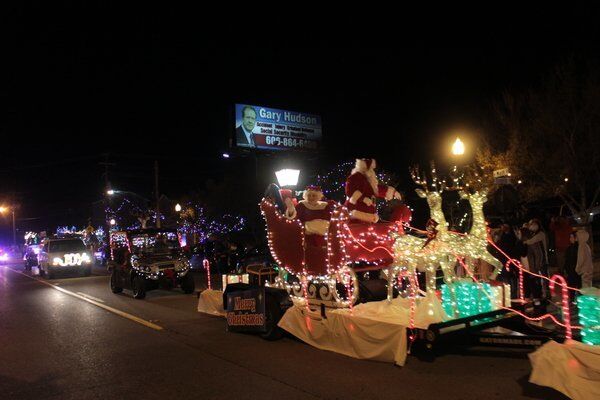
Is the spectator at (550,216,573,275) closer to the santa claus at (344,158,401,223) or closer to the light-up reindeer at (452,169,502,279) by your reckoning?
the light-up reindeer at (452,169,502,279)

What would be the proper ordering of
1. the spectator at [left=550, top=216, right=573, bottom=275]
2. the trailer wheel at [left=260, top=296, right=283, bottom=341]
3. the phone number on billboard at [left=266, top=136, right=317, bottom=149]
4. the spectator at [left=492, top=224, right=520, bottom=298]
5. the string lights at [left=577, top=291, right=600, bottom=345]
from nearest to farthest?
the string lights at [left=577, top=291, right=600, bottom=345] < the trailer wheel at [left=260, top=296, right=283, bottom=341] < the spectator at [left=492, top=224, right=520, bottom=298] < the spectator at [left=550, top=216, right=573, bottom=275] < the phone number on billboard at [left=266, top=136, right=317, bottom=149]

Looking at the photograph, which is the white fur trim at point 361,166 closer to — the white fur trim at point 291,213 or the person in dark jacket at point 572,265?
the white fur trim at point 291,213

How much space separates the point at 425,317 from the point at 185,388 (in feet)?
10.0

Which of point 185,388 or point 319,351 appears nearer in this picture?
point 185,388

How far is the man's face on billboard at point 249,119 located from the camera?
3086 cm

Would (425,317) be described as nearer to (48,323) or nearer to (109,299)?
(48,323)

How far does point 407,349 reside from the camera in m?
6.46

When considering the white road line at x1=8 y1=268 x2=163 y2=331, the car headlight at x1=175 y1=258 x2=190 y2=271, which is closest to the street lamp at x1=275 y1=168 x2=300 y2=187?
the car headlight at x1=175 y1=258 x2=190 y2=271

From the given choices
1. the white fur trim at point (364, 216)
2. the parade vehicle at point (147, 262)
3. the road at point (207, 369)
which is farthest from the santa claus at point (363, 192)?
the parade vehicle at point (147, 262)

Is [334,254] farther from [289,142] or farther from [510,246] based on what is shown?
[289,142]

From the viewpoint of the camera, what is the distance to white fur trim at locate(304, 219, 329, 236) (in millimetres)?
7824

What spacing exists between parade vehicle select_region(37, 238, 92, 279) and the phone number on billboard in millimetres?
12857

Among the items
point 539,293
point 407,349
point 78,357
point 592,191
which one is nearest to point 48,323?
point 78,357

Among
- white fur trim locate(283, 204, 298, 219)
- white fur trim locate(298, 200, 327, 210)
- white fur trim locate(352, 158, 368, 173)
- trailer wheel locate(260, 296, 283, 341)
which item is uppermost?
white fur trim locate(352, 158, 368, 173)
